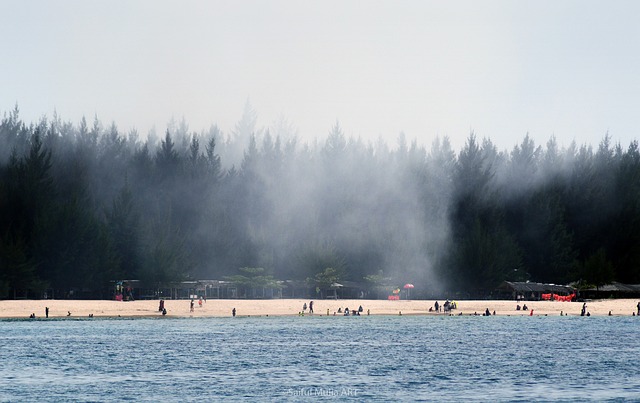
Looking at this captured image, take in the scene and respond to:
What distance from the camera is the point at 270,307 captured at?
475 ft

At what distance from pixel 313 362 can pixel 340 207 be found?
103m

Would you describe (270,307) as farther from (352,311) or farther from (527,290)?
(527,290)

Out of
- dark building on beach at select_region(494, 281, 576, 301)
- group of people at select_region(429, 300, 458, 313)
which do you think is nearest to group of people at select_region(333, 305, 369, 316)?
group of people at select_region(429, 300, 458, 313)

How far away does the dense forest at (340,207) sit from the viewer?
155 m

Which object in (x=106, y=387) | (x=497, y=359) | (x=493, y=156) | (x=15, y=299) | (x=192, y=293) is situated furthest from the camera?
(x=493, y=156)

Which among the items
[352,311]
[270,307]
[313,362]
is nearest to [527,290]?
[352,311]

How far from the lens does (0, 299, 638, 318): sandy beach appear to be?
12912cm

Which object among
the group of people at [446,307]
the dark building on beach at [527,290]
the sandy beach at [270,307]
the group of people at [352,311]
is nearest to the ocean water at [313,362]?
the sandy beach at [270,307]

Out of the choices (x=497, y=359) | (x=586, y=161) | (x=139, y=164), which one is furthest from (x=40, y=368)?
(x=586, y=161)

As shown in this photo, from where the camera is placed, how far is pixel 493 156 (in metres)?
194

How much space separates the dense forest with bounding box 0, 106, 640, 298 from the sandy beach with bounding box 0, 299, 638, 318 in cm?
834

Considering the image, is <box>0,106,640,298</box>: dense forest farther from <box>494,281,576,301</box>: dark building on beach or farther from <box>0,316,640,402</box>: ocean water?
<box>0,316,640,402</box>: ocean water

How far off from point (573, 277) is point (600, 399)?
121m

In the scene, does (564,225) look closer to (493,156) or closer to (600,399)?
(493,156)
